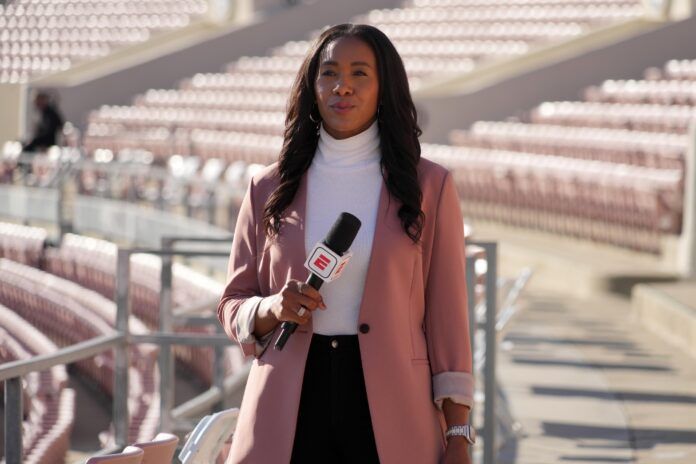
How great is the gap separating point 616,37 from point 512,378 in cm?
1021

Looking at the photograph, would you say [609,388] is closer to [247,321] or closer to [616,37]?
[247,321]

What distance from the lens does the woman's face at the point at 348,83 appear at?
7.99 ft

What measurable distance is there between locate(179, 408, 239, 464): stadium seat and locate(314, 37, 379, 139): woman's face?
0.70 meters

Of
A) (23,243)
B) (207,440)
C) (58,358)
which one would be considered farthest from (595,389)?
(23,243)

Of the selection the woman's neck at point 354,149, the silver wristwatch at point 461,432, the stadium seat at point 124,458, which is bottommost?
the stadium seat at point 124,458

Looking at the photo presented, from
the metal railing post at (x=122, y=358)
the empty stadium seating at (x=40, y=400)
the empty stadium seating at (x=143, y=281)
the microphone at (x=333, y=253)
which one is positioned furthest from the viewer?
the empty stadium seating at (x=143, y=281)

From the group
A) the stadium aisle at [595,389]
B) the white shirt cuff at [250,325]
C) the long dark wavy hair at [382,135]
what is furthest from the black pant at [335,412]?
the stadium aisle at [595,389]

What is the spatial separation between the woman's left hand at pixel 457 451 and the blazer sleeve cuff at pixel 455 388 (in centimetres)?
6

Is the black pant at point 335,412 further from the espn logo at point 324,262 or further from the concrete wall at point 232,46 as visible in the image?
the concrete wall at point 232,46

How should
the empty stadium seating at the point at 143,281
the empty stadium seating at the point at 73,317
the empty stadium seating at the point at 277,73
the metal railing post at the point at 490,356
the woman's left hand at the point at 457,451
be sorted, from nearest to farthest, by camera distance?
the woman's left hand at the point at 457,451, the metal railing post at the point at 490,356, the empty stadium seating at the point at 73,317, the empty stadium seating at the point at 143,281, the empty stadium seating at the point at 277,73

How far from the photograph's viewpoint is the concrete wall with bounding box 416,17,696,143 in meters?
15.7

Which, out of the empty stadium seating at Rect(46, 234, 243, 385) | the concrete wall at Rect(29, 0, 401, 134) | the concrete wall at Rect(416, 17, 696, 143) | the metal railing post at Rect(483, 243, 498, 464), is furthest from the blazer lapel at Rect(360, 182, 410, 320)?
the concrete wall at Rect(29, 0, 401, 134)

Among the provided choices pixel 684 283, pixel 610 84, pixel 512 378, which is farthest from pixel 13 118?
pixel 512 378

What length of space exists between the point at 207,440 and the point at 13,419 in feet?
3.27
